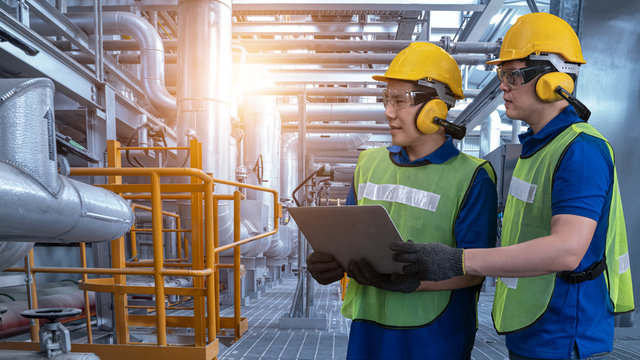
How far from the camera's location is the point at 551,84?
4.82ft

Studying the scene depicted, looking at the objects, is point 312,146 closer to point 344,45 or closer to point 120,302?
point 344,45

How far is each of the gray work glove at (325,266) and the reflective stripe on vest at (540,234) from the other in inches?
25.5

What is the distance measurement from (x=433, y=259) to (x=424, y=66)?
0.84 m

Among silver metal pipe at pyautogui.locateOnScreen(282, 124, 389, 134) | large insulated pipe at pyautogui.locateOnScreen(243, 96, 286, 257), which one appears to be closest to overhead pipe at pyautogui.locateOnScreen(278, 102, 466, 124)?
silver metal pipe at pyautogui.locateOnScreen(282, 124, 389, 134)

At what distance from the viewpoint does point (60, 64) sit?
3.93 metres

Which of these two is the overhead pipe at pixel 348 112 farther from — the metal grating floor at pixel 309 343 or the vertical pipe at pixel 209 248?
the vertical pipe at pixel 209 248

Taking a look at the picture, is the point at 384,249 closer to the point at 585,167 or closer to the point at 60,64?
the point at 585,167

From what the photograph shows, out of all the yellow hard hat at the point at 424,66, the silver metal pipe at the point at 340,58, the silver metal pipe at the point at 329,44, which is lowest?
the yellow hard hat at the point at 424,66

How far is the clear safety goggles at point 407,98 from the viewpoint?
175 cm

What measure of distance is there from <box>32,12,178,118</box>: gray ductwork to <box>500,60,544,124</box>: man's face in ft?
17.3

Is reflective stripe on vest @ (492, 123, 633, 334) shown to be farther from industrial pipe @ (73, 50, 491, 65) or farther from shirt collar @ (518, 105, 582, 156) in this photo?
industrial pipe @ (73, 50, 491, 65)

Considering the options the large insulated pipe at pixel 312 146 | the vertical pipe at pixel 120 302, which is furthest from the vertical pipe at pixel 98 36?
the large insulated pipe at pixel 312 146

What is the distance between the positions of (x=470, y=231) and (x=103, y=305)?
4629mm

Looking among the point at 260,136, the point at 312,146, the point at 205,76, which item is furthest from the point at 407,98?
the point at 312,146
